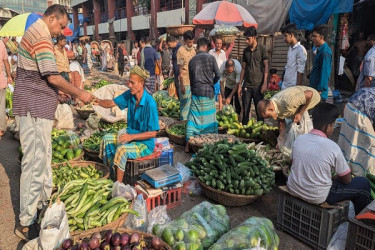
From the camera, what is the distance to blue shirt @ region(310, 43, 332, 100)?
516cm

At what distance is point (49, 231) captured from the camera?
95.8 inches

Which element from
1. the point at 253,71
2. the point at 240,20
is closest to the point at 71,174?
the point at 253,71

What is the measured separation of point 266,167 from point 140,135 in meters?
1.70

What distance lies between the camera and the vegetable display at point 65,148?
471 centimetres

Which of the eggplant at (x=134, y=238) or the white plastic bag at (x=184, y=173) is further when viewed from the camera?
the white plastic bag at (x=184, y=173)

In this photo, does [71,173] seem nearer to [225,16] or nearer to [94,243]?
[94,243]

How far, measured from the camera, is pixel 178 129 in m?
6.50

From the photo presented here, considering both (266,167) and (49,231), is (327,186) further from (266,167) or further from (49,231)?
(49,231)

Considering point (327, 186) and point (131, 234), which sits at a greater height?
point (327, 186)

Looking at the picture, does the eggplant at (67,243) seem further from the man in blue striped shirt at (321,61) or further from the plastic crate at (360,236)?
the man in blue striped shirt at (321,61)

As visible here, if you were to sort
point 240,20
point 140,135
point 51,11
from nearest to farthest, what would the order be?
point 51,11 < point 140,135 < point 240,20

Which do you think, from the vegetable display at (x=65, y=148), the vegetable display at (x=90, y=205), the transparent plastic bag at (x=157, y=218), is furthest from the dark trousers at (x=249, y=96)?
the vegetable display at (x=90, y=205)

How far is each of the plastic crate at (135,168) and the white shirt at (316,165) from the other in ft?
6.23

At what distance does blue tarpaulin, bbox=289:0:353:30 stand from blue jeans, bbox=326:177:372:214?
7.24m
